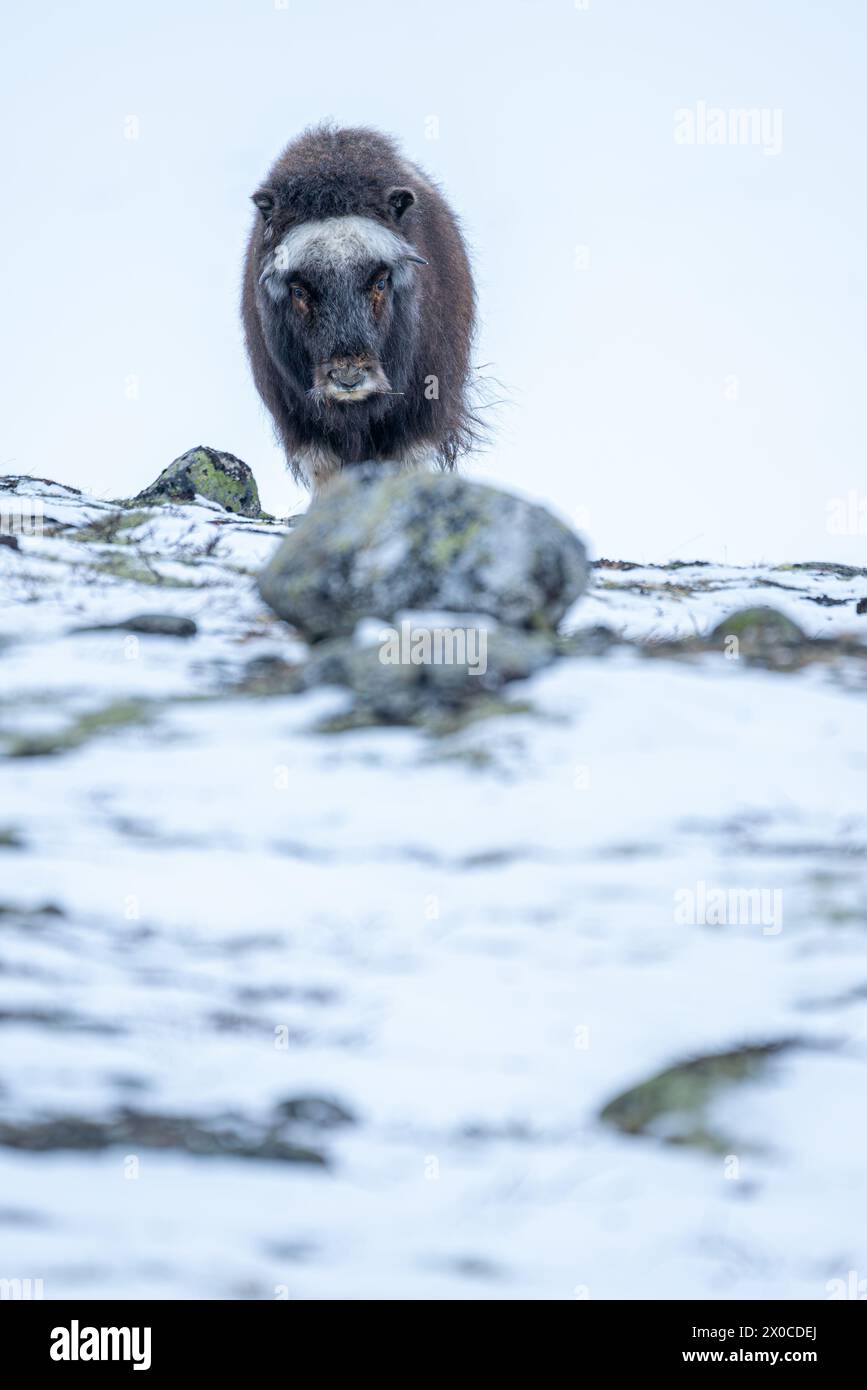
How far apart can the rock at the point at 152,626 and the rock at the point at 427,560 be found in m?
0.48

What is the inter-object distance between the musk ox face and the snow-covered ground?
4310 millimetres

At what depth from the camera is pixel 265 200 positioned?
8.77m

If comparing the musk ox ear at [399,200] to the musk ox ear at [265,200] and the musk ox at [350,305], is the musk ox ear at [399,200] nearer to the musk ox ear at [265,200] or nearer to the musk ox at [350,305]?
the musk ox at [350,305]

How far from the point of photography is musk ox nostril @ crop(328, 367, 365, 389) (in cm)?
866

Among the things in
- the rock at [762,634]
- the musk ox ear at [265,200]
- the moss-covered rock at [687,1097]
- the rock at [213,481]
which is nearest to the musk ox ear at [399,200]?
the musk ox ear at [265,200]

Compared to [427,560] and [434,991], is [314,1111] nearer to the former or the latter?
[434,991]

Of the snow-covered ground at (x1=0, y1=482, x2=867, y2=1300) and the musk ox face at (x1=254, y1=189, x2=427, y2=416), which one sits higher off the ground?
the musk ox face at (x1=254, y1=189, x2=427, y2=416)

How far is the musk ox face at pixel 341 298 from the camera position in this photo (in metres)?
8.58

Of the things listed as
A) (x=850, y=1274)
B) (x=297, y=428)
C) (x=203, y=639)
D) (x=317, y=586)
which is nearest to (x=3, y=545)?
(x=203, y=639)

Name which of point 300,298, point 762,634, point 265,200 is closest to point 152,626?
point 762,634

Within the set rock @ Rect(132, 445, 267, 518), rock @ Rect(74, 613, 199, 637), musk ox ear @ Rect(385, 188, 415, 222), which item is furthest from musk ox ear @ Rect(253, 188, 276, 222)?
rock @ Rect(74, 613, 199, 637)

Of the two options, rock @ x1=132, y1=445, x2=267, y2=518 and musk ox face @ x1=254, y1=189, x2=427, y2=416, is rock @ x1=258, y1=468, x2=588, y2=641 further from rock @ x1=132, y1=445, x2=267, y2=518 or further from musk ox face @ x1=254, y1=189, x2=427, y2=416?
rock @ x1=132, y1=445, x2=267, y2=518

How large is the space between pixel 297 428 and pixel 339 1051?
6924 mm

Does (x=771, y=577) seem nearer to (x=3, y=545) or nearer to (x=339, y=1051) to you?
(x=3, y=545)
